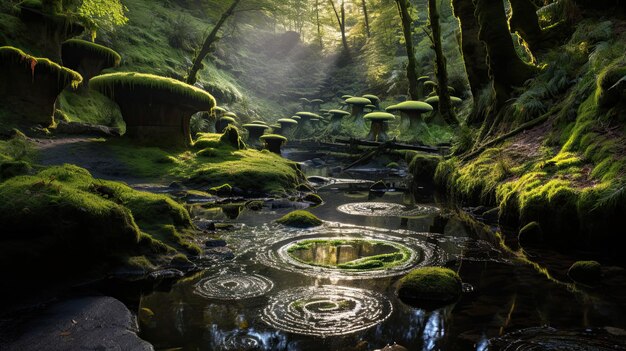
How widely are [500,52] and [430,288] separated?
11.2 metres

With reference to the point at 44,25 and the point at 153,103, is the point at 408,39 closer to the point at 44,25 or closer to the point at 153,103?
the point at 153,103

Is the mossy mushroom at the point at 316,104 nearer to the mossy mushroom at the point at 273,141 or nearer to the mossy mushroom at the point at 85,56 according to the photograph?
the mossy mushroom at the point at 273,141

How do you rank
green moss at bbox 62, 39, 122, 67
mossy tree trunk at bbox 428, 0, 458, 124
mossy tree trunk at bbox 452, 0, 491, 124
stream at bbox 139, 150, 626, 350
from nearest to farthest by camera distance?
stream at bbox 139, 150, 626, 350 < mossy tree trunk at bbox 452, 0, 491, 124 < mossy tree trunk at bbox 428, 0, 458, 124 < green moss at bbox 62, 39, 122, 67

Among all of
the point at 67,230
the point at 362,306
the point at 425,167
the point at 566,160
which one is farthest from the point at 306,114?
the point at 362,306

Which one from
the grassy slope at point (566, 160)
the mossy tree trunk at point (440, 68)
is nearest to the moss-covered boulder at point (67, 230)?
the grassy slope at point (566, 160)

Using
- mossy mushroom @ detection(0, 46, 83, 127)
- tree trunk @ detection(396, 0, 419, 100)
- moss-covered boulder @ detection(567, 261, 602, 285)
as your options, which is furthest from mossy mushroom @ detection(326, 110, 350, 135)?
moss-covered boulder @ detection(567, 261, 602, 285)

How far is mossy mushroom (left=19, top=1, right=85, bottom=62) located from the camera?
18.9m

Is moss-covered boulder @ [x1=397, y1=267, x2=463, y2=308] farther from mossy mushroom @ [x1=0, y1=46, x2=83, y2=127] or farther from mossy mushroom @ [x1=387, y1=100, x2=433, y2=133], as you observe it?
mossy mushroom @ [x1=387, y1=100, x2=433, y2=133]

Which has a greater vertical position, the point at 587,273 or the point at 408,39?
the point at 408,39

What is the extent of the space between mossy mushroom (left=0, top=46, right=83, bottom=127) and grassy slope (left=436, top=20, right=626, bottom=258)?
15.7m

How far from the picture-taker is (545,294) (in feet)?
16.1

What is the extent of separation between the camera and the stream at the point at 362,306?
376 cm

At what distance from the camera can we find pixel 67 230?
4773mm

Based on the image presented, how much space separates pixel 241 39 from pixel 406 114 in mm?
40214
